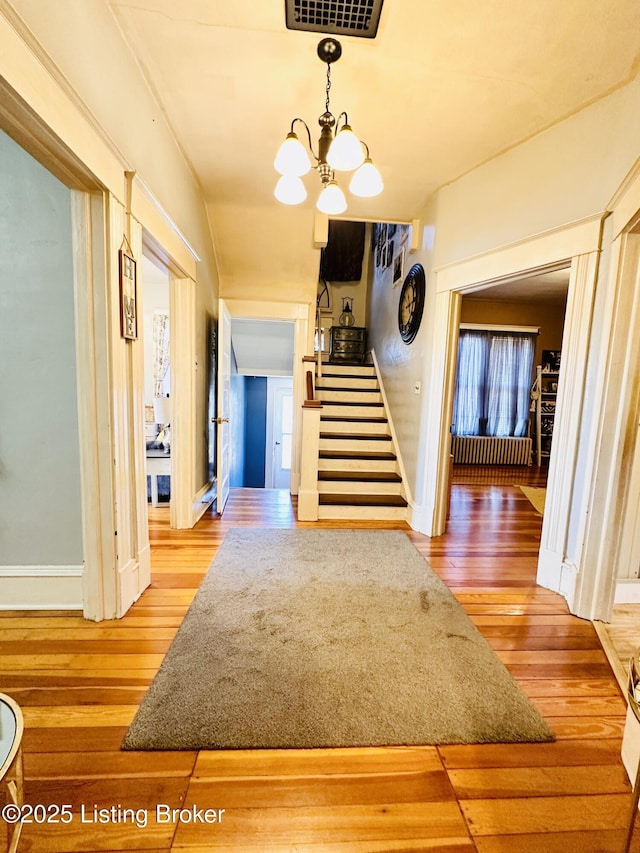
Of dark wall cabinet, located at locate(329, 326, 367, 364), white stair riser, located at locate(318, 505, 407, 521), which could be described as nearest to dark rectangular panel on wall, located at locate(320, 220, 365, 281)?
dark wall cabinet, located at locate(329, 326, 367, 364)

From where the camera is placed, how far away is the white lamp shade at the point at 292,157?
1.67m

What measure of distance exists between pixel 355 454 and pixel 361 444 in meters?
0.18

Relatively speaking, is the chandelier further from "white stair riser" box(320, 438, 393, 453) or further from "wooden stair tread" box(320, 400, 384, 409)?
"wooden stair tread" box(320, 400, 384, 409)

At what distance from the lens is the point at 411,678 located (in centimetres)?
158

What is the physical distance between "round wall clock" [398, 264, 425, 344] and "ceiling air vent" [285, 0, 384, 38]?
6.41 feet

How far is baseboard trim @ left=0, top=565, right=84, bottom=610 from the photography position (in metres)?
1.92

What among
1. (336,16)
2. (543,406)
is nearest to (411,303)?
(336,16)

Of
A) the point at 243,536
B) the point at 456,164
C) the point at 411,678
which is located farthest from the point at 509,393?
the point at 411,678

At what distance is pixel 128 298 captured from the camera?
6.13 ft

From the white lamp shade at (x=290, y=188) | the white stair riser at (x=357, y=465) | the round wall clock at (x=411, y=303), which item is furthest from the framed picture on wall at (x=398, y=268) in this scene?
the white lamp shade at (x=290, y=188)

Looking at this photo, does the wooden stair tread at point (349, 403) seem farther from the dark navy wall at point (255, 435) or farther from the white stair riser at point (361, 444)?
the dark navy wall at point (255, 435)

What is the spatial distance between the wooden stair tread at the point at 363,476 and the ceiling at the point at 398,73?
2.64 meters

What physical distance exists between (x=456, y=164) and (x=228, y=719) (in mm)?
3493

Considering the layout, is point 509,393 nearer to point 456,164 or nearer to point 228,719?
point 456,164
